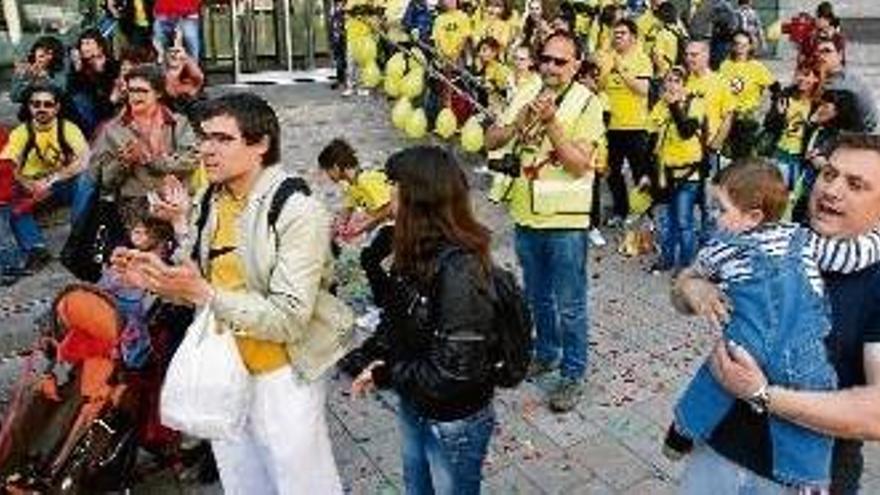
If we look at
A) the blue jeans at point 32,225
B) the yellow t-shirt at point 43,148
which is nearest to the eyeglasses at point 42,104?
the yellow t-shirt at point 43,148

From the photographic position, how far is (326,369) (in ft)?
12.1

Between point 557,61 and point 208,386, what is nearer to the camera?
point 208,386

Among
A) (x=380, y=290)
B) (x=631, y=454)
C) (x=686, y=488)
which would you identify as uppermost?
(x=380, y=290)

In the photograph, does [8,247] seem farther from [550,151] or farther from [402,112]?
[550,151]

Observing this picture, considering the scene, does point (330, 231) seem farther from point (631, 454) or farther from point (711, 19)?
point (711, 19)

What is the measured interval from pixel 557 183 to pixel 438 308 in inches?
79.5

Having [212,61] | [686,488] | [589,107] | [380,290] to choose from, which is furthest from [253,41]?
[686,488]

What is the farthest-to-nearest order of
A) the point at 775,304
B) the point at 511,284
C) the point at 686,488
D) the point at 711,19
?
the point at 711,19 < the point at 511,284 < the point at 686,488 < the point at 775,304

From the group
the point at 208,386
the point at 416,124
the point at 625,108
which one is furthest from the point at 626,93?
the point at 208,386

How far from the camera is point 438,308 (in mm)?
3359

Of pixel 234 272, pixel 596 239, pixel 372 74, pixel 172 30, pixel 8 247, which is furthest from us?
pixel 172 30

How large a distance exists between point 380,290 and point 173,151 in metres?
2.51

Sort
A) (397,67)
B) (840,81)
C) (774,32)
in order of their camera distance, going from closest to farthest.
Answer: (840,81) < (397,67) < (774,32)

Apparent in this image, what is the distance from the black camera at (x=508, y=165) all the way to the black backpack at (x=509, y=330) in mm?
1882
